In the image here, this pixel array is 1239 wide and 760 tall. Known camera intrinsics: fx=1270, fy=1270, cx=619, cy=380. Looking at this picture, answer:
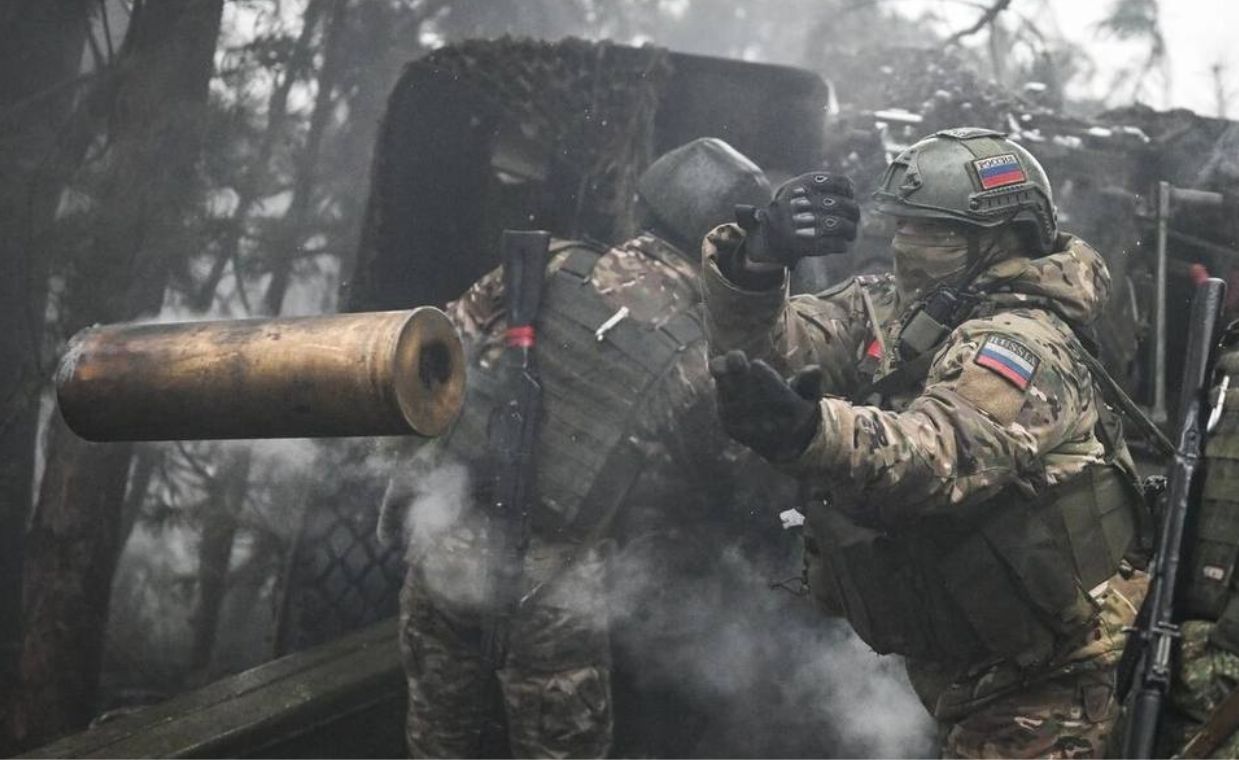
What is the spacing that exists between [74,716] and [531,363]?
344 centimetres

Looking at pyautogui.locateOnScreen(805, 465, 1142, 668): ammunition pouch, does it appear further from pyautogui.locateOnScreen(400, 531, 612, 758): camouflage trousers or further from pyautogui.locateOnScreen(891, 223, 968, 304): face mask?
pyautogui.locateOnScreen(400, 531, 612, 758): camouflage trousers

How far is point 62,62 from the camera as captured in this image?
6430 mm

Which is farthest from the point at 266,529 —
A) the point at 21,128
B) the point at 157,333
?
the point at 157,333

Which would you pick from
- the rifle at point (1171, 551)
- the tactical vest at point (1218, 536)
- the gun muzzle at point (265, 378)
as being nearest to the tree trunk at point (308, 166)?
the gun muzzle at point (265, 378)

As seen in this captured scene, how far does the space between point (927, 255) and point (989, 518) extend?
2.51 feet

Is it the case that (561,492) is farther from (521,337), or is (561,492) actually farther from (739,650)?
(739,650)

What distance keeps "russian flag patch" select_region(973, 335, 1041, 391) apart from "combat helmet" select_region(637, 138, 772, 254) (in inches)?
80.2

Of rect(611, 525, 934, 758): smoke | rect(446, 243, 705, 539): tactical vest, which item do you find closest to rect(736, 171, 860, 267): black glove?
rect(446, 243, 705, 539): tactical vest

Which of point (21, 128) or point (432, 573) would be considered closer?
point (432, 573)

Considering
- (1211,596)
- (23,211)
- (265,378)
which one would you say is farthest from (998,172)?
(23,211)

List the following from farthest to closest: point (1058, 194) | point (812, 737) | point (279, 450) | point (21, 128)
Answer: point (279, 450)
point (1058, 194)
point (21, 128)
point (812, 737)

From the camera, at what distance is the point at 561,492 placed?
185 inches

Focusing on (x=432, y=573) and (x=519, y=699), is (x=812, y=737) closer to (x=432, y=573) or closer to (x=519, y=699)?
(x=519, y=699)

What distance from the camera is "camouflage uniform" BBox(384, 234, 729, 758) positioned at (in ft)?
15.4
